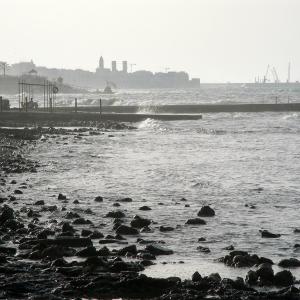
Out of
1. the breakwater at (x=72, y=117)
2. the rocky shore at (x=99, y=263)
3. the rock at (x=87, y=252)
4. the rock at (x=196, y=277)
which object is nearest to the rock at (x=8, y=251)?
the rocky shore at (x=99, y=263)

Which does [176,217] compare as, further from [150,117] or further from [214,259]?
[150,117]

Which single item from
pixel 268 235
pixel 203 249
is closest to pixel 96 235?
pixel 203 249

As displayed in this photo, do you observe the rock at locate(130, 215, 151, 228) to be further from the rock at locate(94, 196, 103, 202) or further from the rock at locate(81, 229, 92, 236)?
the rock at locate(94, 196, 103, 202)

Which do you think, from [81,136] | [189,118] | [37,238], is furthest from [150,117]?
[37,238]

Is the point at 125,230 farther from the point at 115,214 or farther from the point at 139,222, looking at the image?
the point at 115,214

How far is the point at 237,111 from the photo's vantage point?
82750mm

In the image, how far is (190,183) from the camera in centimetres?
2227

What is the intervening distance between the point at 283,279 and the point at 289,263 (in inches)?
43.6

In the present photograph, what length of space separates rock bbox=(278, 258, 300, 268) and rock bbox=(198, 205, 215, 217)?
15.4 feet

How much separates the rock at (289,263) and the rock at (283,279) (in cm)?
91

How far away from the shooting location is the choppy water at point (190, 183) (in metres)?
13.3

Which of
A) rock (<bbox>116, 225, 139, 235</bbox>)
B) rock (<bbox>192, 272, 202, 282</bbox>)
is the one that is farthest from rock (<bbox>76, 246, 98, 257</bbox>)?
rock (<bbox>192, 272, 202, 282</bbox>)

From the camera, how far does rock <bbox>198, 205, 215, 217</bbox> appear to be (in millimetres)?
16109

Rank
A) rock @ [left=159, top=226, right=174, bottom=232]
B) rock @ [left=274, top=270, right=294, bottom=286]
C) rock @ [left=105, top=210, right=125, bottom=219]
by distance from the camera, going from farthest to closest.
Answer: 1. rock @ [left=105, top=210, right=125, bottom=219]
2. rock @ [left=159, top=226, right=174, bottom=232]
3. rock @ [left=274, top=270, right=294, bottom=286]
